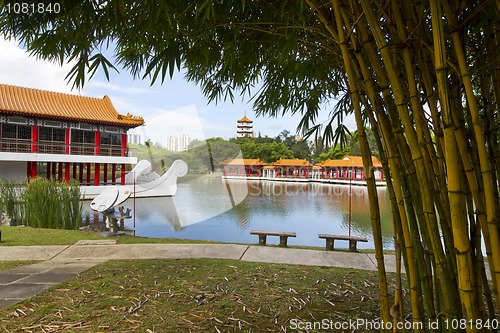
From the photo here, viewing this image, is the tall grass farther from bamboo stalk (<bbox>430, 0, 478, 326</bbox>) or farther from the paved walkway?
bamboo stalk (<bbox>430, 0, 478, 326</bbox>)

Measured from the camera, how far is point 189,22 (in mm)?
1497

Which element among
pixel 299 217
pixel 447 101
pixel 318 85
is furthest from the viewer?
pixel 299 217

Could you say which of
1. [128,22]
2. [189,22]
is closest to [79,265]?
[128,22]

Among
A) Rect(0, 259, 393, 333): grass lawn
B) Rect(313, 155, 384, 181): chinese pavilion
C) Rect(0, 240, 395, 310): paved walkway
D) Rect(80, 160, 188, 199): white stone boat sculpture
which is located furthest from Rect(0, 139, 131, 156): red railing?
Rect(313, 155, 384, 181): chinese pavilion

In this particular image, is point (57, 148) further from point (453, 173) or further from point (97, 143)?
point (453, 173)

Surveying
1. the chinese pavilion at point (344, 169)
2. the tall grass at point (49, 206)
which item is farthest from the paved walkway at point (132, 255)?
the chinese pavilion at point (344, 169)

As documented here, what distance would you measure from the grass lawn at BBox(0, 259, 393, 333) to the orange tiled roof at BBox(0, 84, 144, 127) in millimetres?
10972

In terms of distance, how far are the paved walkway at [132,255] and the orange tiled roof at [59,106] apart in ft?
31.2

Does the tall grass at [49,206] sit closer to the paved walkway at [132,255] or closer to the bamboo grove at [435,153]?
the paved walkway at [132,255]

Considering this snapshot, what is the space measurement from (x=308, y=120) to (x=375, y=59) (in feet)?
5.11

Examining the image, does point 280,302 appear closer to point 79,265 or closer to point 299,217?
point 79,265

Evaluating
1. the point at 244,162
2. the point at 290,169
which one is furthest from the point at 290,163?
the point at 244,162

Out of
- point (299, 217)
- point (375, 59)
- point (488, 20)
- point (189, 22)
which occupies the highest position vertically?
point (189, 22)

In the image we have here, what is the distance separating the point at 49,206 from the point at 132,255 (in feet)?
11.6
